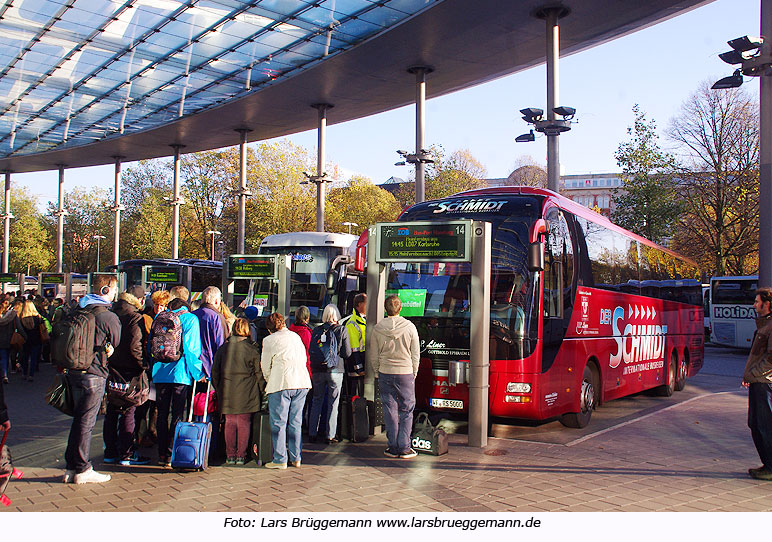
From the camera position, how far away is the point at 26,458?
8.50m

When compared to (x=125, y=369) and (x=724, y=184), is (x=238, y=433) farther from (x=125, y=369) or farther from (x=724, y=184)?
(x=724, y=184)

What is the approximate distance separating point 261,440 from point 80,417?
1928mm

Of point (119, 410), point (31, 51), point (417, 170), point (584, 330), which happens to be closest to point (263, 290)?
point (417, 170)

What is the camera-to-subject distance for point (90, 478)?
732cm

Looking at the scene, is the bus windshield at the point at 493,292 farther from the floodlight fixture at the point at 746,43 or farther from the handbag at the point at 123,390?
the floodlight fixture at the point at 746,43

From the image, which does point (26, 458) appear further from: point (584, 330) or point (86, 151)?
point (86, 151)

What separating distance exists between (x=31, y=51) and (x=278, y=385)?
1193 inches

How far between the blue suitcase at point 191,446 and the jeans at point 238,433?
0.37 m

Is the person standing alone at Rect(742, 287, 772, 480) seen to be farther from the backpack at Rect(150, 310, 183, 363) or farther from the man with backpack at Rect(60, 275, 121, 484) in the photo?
the man with backpack at Rect(60, 275, 121, 484)

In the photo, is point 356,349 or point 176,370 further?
point 356,349

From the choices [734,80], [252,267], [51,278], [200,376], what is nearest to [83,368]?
[200,376]

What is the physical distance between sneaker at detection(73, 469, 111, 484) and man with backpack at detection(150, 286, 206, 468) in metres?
0.77

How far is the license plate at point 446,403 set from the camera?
10031 millimetres

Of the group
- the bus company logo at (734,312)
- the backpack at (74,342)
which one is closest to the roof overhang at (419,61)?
the bus company logo at (734,312)
